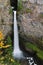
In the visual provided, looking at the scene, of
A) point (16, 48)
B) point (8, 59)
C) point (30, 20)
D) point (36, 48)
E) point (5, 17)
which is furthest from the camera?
point (30, 20)

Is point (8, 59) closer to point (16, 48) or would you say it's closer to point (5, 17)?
point (16, 48)

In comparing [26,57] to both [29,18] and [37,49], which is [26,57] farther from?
[29,18]

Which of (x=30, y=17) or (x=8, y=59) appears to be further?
(x=30, y=17)

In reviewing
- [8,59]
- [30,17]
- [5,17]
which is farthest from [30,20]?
[8,59]

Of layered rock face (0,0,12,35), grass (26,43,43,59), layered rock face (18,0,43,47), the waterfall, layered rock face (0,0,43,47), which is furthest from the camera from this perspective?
layered rock face (18,0,43,47)

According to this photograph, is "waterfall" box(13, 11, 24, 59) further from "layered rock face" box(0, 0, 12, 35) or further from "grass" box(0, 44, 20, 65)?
"grass" box(0, 44, 20, 65)

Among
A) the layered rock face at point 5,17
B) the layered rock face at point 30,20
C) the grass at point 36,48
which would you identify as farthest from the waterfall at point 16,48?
the grass at point 36,48

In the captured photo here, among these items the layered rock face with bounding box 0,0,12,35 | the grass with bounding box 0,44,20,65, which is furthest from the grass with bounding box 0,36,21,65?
the layered rock face with bounding box 0,0,12,35

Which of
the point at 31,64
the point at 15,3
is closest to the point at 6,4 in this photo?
the point at 15,3

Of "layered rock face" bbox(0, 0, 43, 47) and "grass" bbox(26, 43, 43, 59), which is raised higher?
"layered rock face" bbox(0, 0, 43, 47)

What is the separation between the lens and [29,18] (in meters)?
24.4

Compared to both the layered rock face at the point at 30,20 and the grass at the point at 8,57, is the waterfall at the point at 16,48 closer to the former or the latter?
the layered rock face at the point at 30,20

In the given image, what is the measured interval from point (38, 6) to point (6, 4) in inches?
98.7

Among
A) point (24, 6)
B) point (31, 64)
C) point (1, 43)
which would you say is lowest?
point (31, 64)
